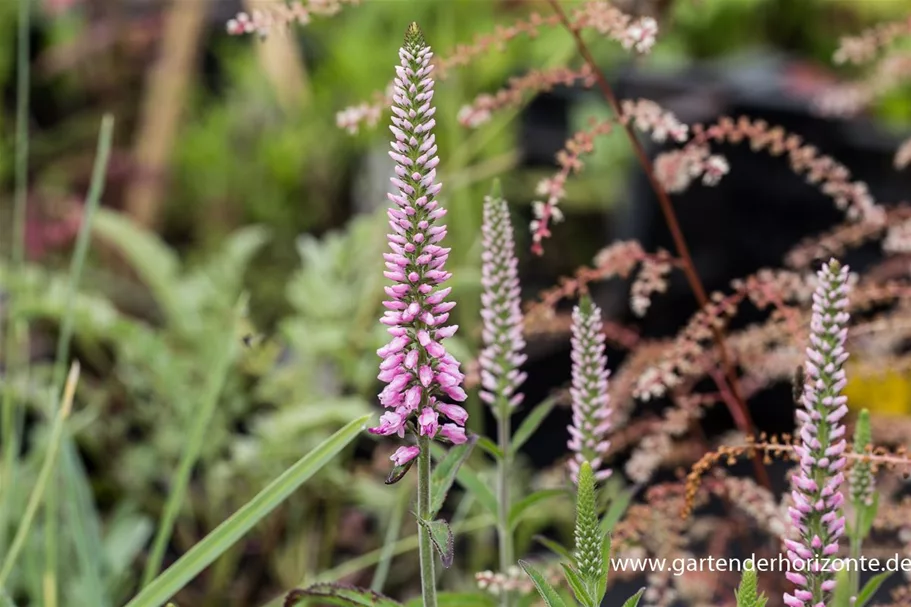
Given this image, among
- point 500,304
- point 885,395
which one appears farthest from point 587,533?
point 885,395

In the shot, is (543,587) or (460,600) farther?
(460,600)

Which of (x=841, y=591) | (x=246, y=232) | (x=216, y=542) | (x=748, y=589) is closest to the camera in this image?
(x=748, y=589)

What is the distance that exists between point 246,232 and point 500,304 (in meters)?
1.18

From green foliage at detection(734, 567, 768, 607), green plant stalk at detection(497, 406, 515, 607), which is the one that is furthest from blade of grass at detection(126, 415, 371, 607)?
green foliage at detection(734, 567, 768, 607)

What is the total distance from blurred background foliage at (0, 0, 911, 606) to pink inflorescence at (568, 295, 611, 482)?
18.2 inches

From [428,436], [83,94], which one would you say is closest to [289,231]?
[83,94]

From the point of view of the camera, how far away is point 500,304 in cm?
99

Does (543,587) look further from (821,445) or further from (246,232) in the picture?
(246,232)

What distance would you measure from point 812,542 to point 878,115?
2.82 metres

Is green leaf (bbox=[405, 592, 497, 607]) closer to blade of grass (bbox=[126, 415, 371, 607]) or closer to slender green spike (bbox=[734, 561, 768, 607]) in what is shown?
blade of grass (bbox=[126, 415, 371, 607])

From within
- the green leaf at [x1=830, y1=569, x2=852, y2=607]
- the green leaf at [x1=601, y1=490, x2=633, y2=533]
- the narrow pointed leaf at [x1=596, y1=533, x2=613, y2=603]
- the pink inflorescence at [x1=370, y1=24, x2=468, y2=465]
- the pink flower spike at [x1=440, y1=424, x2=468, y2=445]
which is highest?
the pink inflorescence at [x1=370, y1=24, x2=468, y2=465]

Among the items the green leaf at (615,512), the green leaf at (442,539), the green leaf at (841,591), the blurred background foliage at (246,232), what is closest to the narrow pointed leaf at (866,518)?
the green leaf at (841,591)

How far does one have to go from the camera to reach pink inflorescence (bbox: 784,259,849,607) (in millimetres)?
743

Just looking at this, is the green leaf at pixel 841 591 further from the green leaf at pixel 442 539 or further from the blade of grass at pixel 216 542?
the blade of grass at pixel 216 542
